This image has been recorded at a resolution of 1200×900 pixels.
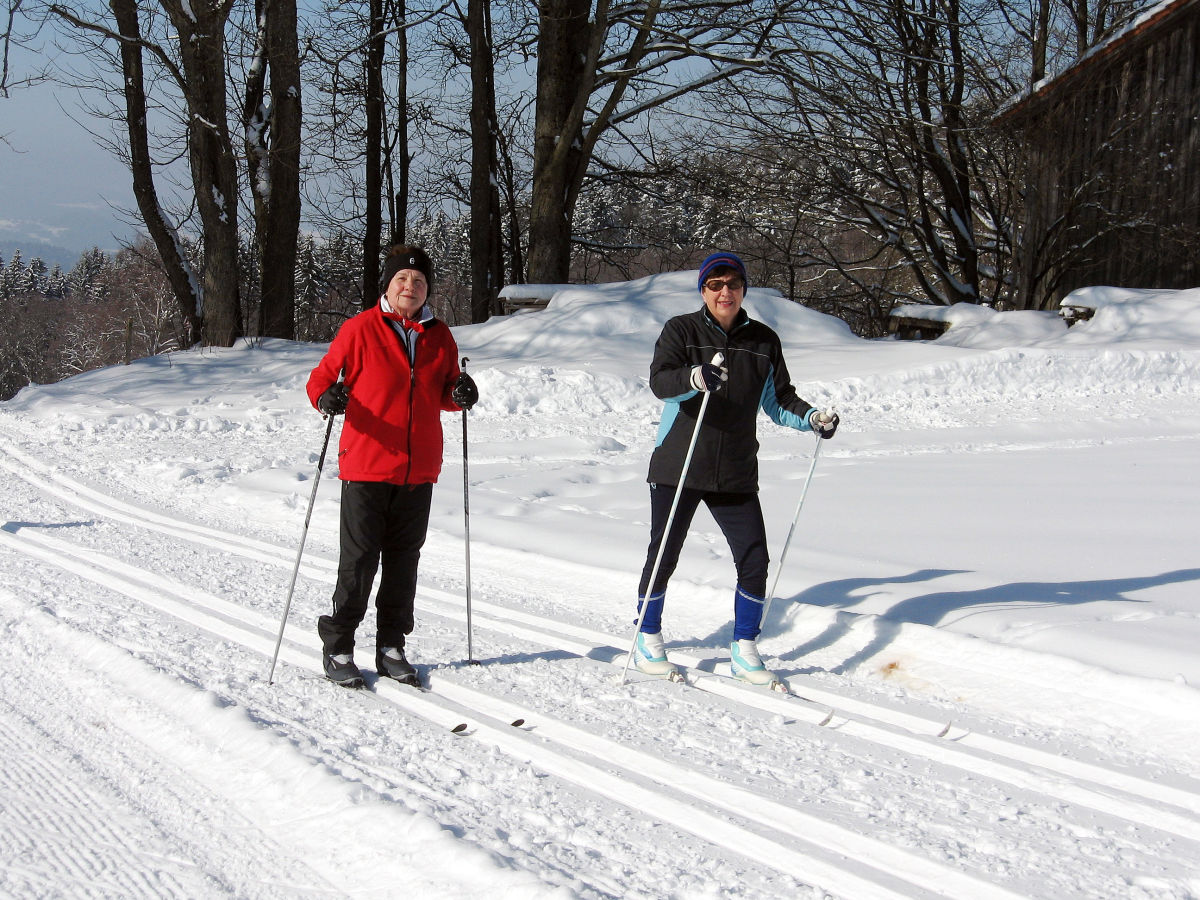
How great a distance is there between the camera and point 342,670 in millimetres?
4148

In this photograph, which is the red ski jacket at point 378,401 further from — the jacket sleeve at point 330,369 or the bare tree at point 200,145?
the bare tree at point 200,145

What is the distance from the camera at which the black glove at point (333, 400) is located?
3875mm

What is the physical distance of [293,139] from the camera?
16.0 m

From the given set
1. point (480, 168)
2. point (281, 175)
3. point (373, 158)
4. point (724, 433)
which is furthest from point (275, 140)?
point (724, 433)

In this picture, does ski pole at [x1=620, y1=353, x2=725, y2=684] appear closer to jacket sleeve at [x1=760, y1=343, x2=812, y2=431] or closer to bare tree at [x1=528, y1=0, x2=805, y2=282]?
jacket sleeve at [x1=760, y1=343, x2=812, y2=431]

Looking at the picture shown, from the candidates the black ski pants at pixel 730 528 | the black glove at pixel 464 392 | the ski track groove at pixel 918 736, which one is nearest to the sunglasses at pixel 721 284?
the black ski pants at pixel 730 528

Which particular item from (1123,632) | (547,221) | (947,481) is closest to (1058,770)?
(1123,632)

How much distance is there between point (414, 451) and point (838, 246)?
739 inches

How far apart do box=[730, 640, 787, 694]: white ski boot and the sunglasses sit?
1.56 m

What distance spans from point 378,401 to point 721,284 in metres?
1.52

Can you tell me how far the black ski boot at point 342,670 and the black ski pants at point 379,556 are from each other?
3 cm

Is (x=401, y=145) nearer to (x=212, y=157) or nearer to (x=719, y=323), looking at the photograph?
(x=212, y=157)

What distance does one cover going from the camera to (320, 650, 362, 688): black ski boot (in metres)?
4.12

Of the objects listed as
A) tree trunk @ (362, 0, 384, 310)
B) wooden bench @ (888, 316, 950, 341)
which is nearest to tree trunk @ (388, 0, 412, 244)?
tree trunk @ (362, 0, 384, 310)
